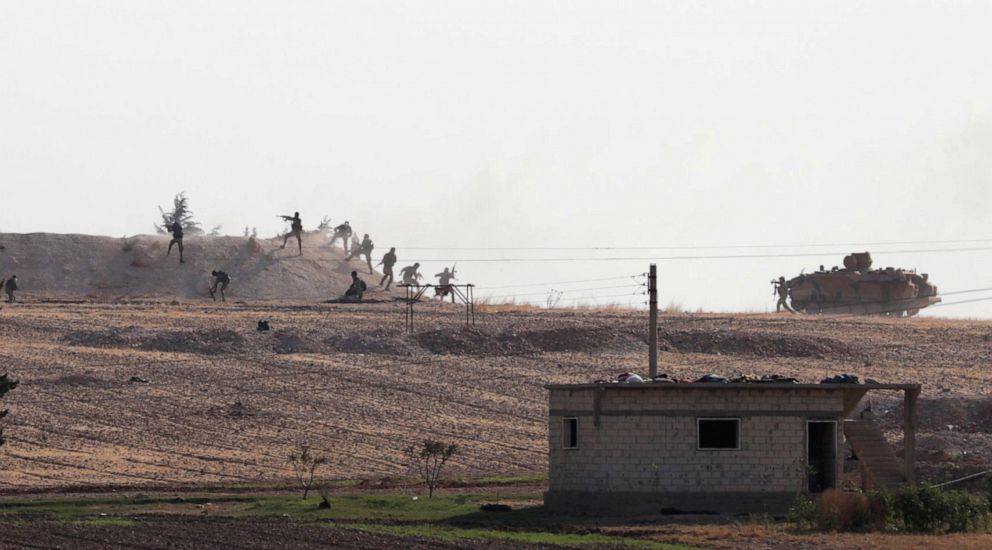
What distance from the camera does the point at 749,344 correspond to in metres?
65.8

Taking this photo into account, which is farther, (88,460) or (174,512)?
(88,460)

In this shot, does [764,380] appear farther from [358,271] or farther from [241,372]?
[358,271]

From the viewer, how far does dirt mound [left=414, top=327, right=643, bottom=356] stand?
6262cm

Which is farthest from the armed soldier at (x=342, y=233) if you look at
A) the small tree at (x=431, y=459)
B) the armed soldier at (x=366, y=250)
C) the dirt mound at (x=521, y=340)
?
the small tree at (x=431, y=459)

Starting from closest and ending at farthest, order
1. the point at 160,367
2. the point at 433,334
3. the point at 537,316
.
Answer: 1. the point at 160,367
2. the point at 433,334
3. the point at 537,316

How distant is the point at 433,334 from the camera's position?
2504 inches

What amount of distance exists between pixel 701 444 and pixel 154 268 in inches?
1955

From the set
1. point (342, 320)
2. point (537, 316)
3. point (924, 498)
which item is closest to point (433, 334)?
point (342, 320)

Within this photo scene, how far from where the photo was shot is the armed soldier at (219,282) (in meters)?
76.5

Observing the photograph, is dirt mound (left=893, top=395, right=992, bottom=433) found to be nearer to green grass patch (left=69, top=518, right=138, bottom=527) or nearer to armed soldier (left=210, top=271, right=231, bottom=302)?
green grass patch (left=69, top=518, right=138, bottom=527)

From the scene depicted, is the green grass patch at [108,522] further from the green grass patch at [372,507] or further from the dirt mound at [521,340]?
the dirt mound at [521,340]

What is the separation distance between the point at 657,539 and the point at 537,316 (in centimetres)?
4128

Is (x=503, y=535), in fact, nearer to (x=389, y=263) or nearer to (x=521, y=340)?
(x=521, y=340)

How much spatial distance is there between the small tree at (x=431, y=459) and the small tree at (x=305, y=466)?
2084 millimetres
